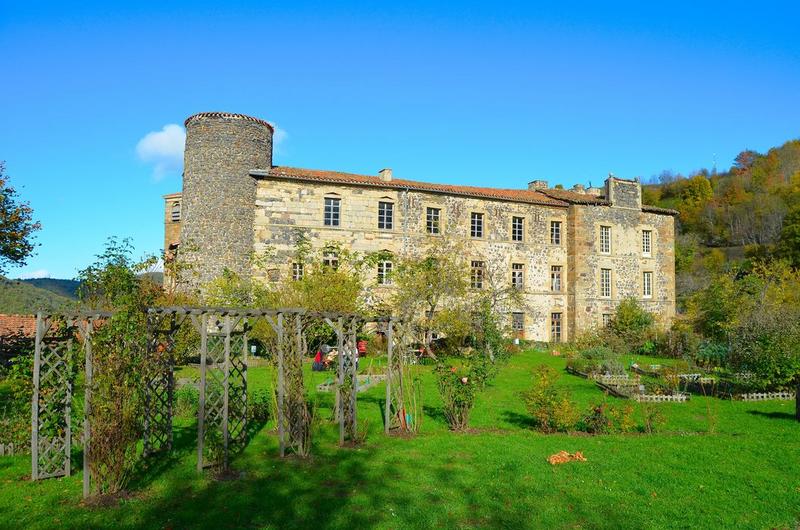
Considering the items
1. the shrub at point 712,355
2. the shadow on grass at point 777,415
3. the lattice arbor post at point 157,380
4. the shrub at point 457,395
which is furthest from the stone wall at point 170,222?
the shadow on grass at point 777,415

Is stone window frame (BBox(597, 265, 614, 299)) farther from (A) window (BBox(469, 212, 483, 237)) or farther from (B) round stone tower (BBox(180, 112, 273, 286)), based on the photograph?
(B) round stone tower (BBox(180, 112, 273, 286))

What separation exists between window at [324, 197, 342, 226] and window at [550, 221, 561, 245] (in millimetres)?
12024

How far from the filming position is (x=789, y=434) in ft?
36.2

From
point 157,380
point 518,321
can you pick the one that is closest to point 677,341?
point 518,321

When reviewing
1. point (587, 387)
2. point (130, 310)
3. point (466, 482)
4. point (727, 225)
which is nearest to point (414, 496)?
point (466, 482)

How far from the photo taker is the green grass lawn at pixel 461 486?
6.76m

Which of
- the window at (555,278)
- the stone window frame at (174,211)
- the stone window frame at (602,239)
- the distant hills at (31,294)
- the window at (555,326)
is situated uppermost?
the stone window frame at (174,211)

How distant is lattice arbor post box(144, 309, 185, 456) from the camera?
8859 millimetres

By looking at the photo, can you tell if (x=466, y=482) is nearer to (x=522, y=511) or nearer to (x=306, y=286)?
(x=522, y=511)

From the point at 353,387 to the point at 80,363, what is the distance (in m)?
4.55

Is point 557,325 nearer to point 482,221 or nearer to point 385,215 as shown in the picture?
point 482,221

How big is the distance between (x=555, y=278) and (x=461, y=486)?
24.8 m

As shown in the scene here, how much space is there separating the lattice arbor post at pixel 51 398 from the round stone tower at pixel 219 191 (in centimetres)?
1734

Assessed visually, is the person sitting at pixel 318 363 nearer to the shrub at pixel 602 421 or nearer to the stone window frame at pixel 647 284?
the shrub at pixel 602 421
